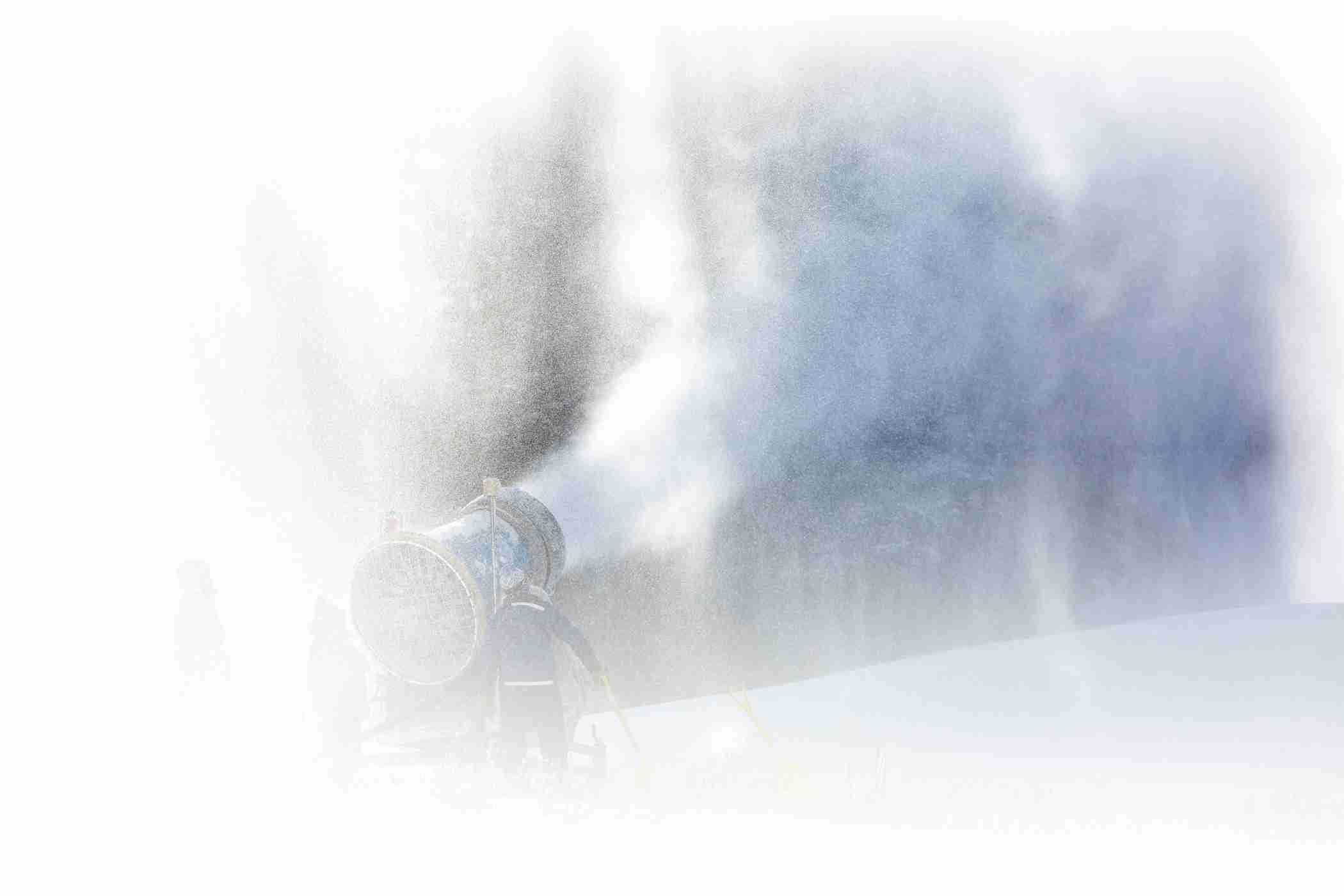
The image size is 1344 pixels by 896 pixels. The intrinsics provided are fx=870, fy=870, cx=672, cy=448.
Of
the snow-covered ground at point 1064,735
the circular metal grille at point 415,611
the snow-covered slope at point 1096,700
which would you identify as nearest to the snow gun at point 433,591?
the circular metal grille at point 415,611

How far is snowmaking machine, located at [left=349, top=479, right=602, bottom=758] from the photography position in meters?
6.86

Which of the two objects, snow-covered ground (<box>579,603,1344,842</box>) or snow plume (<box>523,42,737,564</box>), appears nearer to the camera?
snow-covered ground (<box>579,603,1344,842</box>)

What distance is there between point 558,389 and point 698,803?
5242 mm

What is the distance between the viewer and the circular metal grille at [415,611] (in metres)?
6.85

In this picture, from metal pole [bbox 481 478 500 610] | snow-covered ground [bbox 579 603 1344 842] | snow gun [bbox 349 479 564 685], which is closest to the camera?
snow-covered ground [bbox 579 603 1344 842]

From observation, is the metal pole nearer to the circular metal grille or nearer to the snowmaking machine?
the snowmaking machine

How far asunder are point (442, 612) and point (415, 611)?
24 centimetres

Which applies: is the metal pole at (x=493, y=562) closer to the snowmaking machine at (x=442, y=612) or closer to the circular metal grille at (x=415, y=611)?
the snowmaking machine at (x=442, y=612)

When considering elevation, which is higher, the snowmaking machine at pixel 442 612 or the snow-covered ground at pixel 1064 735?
the snowmaking machine at pixel 442 612

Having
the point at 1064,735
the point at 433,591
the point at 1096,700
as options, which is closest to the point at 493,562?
the point at 433,591

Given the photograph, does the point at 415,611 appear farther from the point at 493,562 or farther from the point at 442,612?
the point at 493,562

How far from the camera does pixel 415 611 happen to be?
6988 millimetres

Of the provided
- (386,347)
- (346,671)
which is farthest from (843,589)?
(386,347)

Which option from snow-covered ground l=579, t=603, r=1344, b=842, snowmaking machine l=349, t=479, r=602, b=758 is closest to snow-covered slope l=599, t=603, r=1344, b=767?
snow-covered ground l=579, t=603, r=1344, b=842
